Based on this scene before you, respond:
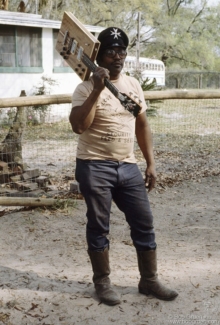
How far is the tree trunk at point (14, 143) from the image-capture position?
6.21m

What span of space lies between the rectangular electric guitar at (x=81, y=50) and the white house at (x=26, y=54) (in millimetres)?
11877

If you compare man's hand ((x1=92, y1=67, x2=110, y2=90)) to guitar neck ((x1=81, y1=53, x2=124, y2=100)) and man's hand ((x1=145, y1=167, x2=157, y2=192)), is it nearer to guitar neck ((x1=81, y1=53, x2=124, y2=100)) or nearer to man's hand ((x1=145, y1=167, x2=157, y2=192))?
guitar neck ((x1=81, y1=53, x2=124, y2=100))

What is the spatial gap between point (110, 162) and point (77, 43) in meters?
0.81

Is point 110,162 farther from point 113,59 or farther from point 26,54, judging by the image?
point 26,54

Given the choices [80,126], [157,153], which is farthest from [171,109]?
[80,126]

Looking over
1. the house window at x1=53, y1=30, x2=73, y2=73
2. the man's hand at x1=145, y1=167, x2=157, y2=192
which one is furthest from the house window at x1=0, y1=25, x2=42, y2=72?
the man's hand at x1=145, y1=167, x2=157, y2=192

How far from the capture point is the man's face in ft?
9.63

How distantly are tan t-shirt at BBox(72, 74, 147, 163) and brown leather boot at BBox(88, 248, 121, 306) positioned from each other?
71 cm

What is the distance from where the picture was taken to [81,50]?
9.38ft

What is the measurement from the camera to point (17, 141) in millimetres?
5977

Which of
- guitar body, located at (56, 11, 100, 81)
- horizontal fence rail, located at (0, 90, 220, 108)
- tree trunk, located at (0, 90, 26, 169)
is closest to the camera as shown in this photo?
guitar body, located at (56, 11, 100, 81)

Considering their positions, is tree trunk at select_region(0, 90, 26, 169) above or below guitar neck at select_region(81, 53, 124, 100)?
below

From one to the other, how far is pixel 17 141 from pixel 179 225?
7.81 feet

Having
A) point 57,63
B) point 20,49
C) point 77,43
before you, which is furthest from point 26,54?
point 77,43
